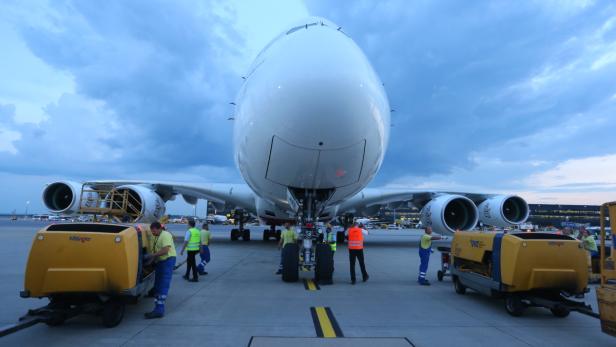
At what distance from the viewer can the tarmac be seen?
4148 millimetres

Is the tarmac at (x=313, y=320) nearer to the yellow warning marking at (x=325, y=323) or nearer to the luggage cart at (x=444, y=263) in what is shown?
the yellow warning marking at (x=325, y=323)

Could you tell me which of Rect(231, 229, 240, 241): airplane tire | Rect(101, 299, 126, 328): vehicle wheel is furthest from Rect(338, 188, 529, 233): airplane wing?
Rect(101, 299, 126, 328): vehicle wheel

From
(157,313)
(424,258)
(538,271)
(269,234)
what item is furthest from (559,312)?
(269,234)

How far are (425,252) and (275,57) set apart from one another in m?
4.80

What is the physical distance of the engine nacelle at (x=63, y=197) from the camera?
14.4 meters

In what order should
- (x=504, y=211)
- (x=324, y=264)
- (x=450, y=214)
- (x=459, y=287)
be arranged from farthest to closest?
(x=504, y=211), (x=450, y=214), (x=324, y=264), (x=459, y=287)

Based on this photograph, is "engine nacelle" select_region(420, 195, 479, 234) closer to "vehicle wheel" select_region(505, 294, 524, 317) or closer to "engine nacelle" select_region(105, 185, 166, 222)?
"vehicle wheel" select_region(505, 294, 524, 317)

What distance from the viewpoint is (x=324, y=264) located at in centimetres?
772

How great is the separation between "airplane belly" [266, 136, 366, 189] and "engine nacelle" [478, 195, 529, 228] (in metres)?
10.5

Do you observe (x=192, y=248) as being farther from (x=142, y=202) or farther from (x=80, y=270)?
(x=142, y=202)

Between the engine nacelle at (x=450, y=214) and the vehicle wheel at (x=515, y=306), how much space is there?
8.58 m

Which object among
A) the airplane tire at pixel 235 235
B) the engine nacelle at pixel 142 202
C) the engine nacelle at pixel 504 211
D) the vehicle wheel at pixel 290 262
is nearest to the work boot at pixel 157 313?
the vehicle wheel at pixel 290 262

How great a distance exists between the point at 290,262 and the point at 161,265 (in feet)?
9.74

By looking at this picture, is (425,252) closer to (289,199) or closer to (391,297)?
(391,297)
